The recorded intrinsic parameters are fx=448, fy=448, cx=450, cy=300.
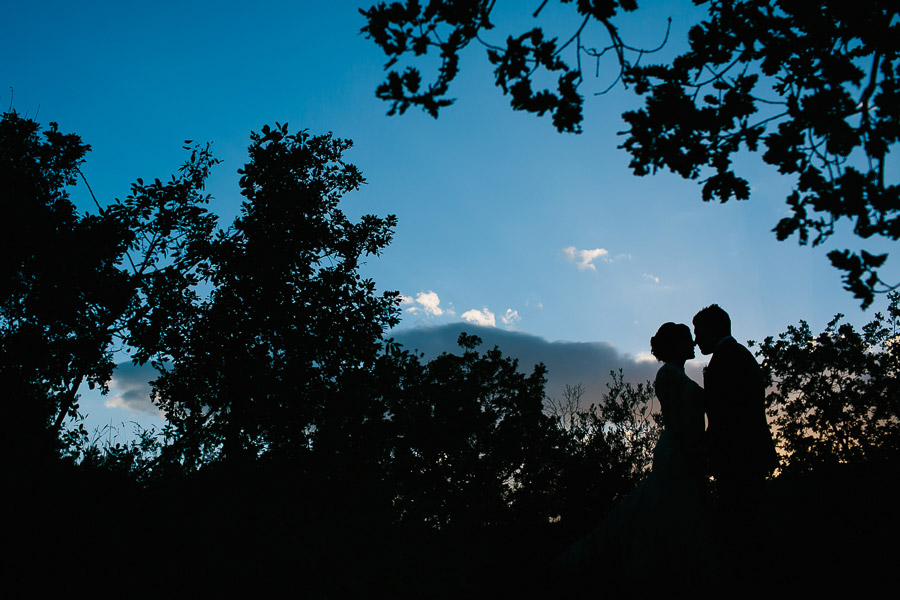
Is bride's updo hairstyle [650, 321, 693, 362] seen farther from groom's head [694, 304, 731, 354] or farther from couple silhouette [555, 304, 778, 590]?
groom's head [694, 304, 731, 354]

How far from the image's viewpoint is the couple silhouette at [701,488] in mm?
3959

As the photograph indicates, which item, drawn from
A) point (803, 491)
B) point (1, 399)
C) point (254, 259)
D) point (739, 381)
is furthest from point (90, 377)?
point (803, 491)

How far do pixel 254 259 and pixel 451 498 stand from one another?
14952 mm

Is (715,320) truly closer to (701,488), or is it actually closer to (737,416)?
(737,416)

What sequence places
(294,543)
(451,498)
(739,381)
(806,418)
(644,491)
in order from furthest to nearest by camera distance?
(806,418)
(451,498)
(644,491)
(739,381)
(294,543)

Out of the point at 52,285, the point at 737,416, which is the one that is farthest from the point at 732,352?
the point at 52,285

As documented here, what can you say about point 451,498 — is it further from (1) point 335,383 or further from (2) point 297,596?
(2) point 297,596

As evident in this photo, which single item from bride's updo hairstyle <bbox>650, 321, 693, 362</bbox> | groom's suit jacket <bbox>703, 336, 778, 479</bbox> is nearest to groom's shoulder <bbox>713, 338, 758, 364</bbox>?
groom's suit jacket <bbox>703, 336, 778, 479</bbox>

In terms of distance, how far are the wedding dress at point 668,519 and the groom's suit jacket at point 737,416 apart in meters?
0.32

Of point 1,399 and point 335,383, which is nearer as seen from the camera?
point 1,399

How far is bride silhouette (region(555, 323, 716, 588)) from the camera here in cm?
410

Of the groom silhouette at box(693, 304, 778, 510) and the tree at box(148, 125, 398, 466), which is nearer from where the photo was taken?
the groom silhouette at box(693, 304, 778, 510)

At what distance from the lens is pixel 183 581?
2.95 meters

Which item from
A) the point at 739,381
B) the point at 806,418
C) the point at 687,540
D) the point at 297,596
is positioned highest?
the point at 806,418
